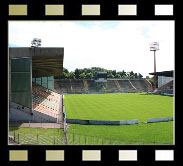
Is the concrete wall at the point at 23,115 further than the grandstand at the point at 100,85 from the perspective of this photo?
No

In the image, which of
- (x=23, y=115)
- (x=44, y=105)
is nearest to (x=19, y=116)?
(x=23, y=115)

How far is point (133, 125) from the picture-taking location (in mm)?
19250

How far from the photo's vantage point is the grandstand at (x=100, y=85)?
86438 mm

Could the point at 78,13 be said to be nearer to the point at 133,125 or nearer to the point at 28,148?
the point at 28,148

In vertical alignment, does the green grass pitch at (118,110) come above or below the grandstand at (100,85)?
below

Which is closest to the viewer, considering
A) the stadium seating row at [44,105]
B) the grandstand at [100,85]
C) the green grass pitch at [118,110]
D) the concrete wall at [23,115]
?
the concrete wall at [23,115]

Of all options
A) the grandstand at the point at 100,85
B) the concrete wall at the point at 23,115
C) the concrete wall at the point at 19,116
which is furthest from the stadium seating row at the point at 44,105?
the grandstand at the point at 100,85

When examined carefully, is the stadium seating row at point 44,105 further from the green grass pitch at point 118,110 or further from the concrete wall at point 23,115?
the green grass pitch at point 118,110

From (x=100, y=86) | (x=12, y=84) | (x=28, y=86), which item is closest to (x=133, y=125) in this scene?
(x=28, y=86)

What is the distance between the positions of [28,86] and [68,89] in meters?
65.0

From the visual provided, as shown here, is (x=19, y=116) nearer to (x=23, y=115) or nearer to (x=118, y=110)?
(x=23, y=115)

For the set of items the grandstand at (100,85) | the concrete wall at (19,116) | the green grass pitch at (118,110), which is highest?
the grandstand at (100,85)

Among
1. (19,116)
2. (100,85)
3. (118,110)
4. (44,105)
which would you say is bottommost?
(118,110)

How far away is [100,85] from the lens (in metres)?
92.4
